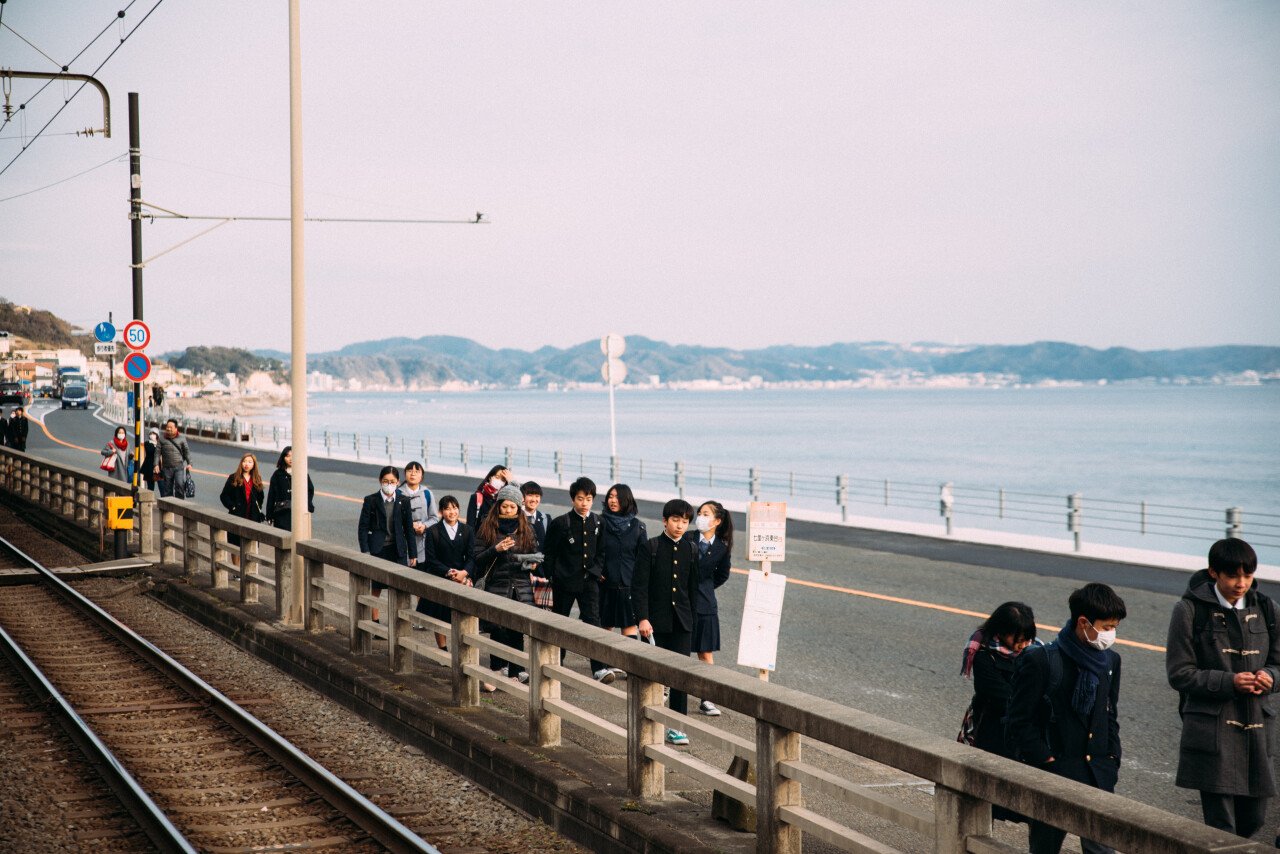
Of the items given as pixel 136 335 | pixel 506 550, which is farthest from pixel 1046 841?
pixel 136 335

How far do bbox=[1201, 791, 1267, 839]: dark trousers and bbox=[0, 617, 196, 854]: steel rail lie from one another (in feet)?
16.6

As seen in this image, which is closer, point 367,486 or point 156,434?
point 156,434

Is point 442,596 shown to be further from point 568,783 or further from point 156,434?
point 156,434

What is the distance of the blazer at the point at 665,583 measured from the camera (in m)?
8.84

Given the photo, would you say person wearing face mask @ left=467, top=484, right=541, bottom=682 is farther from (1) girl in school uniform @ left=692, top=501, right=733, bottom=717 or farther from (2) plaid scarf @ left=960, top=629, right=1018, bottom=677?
(2) plaid scarf @ left=960, top=629, right=1018, bottom=677

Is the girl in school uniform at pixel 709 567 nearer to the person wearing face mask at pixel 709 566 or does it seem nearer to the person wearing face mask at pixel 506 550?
the person wearing face mask at pixel 709 566

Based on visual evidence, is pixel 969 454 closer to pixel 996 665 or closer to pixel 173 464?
pixel 173 464

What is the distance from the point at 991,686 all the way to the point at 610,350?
1353 centimetres

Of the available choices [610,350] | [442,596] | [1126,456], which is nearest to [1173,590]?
[610,350]

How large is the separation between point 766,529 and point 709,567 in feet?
1.93

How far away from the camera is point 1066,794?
4.01m

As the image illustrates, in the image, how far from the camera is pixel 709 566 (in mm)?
9156

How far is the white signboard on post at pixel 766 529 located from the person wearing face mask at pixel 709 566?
0.27 meters

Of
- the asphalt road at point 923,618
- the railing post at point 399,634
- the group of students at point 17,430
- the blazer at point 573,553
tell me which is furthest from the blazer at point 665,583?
the group of students at point 17,430
